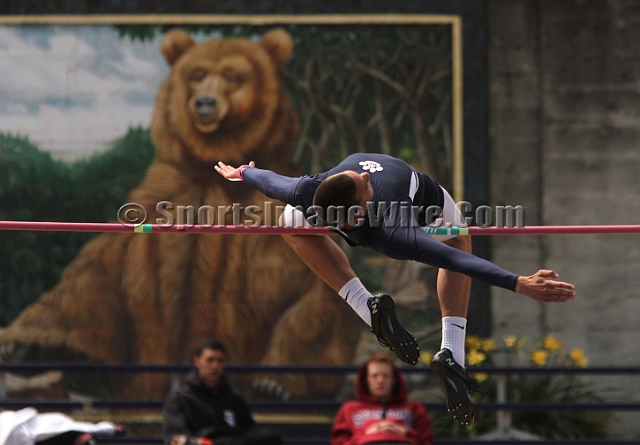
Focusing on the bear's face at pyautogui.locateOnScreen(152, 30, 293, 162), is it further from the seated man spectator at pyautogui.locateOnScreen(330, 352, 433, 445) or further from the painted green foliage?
the seated man spectator at pyautogui.locateOnScreen(330, 352, 433, 445)

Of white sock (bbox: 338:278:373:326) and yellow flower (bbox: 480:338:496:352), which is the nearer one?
white sock (bbox: 338:278:373:326)

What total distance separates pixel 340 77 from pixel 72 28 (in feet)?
7.95

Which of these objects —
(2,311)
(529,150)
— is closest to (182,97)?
(2,311)

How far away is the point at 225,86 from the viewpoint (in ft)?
27.0

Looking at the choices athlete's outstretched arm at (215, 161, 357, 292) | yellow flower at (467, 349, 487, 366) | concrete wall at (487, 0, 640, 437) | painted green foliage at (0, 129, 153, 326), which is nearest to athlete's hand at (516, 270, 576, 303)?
athlete's outstretched arm at (215, 161, 357, 292)

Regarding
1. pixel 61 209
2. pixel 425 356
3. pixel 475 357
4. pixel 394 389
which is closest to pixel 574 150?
pixel 475 357

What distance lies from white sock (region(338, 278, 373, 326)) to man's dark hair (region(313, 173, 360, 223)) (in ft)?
2.32

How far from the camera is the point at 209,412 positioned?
6.01 metres

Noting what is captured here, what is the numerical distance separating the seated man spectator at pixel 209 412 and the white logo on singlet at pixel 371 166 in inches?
83.1

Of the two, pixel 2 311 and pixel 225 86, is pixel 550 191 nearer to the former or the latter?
pixel 225 86

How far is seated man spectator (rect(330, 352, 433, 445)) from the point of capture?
19.6 feet

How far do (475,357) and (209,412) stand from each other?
2667mm

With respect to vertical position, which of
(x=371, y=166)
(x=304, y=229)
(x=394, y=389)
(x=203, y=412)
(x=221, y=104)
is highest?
(x=221, y=104)

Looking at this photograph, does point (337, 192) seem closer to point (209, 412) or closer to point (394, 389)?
point (394, 389)
